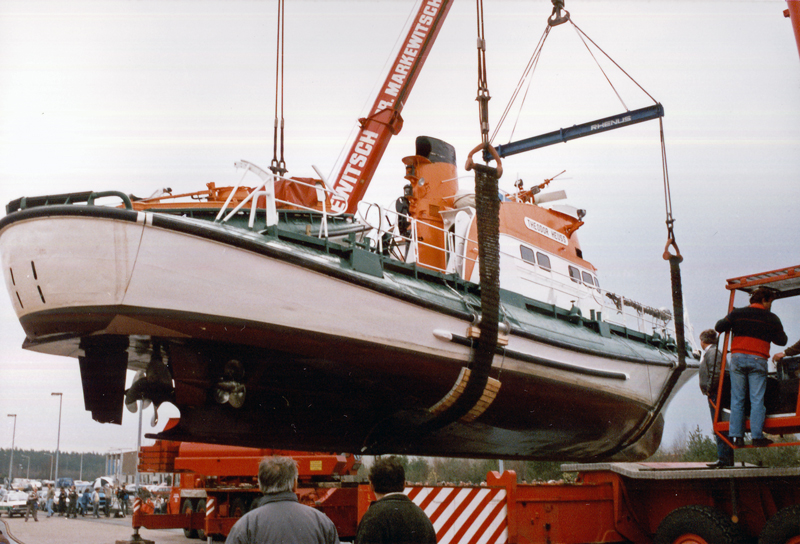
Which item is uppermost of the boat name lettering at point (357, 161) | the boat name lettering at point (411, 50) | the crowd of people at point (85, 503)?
the boat name lettering at point (411, 50)

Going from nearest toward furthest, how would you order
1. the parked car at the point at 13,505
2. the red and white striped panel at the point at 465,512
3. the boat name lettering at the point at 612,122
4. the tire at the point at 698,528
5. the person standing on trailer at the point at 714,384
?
the tire at the point at 698,528
the red and white striped panel at the point at 465,512
the person standing on trailer at the point at 714,384
the boat name lettering at the point at 612,122
the parked car at the point at 13,505

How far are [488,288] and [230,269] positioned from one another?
2331 millimetres

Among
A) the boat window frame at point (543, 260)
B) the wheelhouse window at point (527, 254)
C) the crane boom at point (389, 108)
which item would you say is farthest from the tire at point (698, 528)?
the crane boom at point (389, 108)

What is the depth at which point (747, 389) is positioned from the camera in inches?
212

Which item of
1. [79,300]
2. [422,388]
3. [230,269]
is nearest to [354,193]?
[422,388]

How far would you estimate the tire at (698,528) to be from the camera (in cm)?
491

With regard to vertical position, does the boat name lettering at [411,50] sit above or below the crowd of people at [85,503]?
above

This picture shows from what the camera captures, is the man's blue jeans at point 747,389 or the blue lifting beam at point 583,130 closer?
the man's blue jeans at point 747,389

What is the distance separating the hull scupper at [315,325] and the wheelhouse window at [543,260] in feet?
0.10

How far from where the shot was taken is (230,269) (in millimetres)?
5660

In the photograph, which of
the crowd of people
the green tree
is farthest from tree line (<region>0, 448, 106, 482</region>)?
the green tree

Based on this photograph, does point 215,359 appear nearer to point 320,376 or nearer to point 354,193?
point 320,376

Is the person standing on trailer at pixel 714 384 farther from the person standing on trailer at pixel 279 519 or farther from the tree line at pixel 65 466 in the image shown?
the tree line at pixel 65 466

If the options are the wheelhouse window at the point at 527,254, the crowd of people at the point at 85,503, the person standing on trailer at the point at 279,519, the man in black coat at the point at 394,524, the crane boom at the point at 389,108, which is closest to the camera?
the person standing on trailer at the point at 279,519
